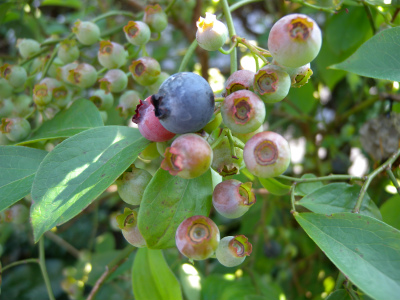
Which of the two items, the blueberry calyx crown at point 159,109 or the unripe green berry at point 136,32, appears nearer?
the blueberry calyx crown at point 159,109

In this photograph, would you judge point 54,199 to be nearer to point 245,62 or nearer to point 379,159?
point 245,62

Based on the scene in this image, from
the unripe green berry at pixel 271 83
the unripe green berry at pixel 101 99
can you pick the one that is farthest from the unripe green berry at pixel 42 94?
the unripe green berry at pixel 271 83

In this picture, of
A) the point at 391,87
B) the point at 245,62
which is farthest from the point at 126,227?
the point at 391,87

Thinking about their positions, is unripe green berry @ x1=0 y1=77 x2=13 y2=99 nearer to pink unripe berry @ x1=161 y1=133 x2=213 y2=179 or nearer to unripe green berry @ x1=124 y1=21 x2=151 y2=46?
unripe green berry @ x1=124 y1=21 x2=151 y2=46

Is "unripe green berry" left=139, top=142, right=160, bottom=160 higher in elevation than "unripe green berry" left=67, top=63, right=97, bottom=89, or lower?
lower

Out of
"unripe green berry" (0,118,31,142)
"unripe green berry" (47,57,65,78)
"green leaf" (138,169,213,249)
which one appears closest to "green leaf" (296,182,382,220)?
"green leaf" (138,169,213,249)

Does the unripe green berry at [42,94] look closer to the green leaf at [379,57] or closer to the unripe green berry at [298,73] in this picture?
the unripe green berry at [298,73]
